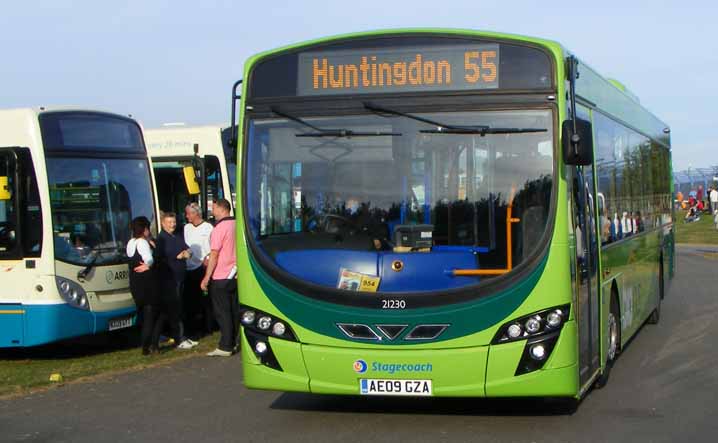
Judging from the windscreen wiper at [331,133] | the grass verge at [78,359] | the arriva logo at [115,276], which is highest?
the windscreen wiper at [331,133]

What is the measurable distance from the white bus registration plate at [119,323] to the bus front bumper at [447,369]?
19.6 ft

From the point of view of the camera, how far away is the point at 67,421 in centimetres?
912

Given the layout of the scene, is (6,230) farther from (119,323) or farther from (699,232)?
(699,232)

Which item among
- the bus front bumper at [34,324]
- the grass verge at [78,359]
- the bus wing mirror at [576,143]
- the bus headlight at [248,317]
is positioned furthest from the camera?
the bus front bumper at [34,324]

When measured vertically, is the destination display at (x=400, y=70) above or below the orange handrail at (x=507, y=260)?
above

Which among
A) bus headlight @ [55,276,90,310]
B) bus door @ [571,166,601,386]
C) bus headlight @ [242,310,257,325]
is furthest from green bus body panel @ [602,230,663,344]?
bus headlight @ [55,276,90,310]

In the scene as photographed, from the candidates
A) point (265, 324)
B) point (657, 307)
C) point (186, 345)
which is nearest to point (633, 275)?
point (657, 307)

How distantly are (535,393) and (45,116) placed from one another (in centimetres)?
771

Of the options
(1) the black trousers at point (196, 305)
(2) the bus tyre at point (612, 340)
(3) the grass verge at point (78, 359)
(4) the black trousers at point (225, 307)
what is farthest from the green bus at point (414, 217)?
(1) the black trousers at point (196, 305)

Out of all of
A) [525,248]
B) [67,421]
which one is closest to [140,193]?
[67,421]

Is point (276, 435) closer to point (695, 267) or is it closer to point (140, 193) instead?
point (140, 193)

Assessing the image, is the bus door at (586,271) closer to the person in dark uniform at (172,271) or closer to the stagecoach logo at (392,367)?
the stagecoach logo at (392,367)

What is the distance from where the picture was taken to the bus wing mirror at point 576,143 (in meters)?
7.82

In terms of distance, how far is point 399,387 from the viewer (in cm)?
798
